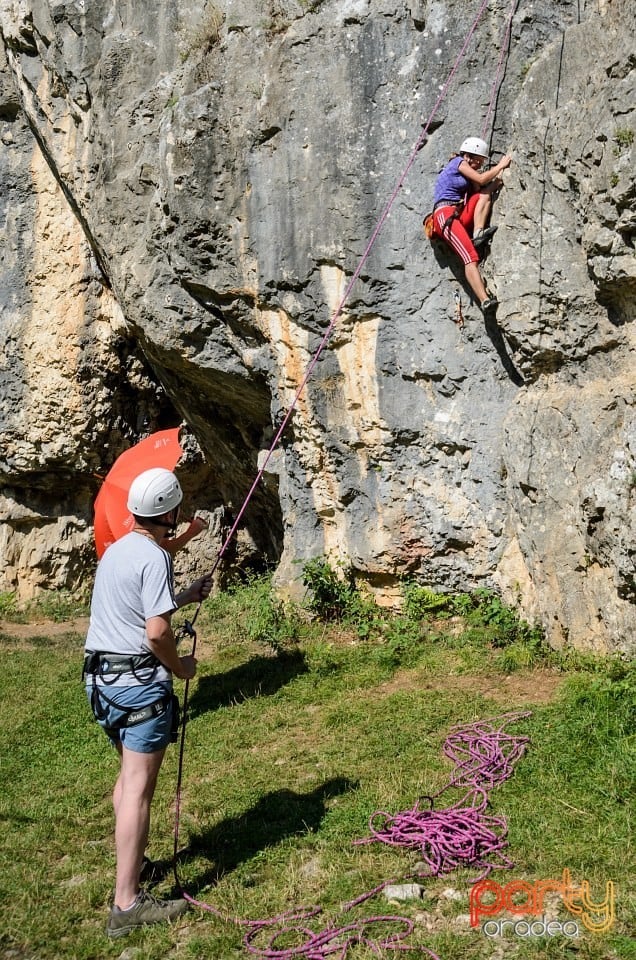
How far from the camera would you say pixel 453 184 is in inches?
285

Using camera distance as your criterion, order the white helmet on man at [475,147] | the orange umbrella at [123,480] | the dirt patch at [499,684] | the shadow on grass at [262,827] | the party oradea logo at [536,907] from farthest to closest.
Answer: the white helmet on man at [475,147], the orange umbrella at [123,480], the dirt patch at [499,684], the shadow on grass at [262,827], the party oradea logo at [536,907]

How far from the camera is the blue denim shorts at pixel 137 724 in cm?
386

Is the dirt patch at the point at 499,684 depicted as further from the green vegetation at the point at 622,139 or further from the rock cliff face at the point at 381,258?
the green vegetation at the point at 622,139

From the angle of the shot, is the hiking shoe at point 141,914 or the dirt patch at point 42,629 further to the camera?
the dirt patch at point 42,629

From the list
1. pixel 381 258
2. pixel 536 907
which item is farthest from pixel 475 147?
pixel 536 907

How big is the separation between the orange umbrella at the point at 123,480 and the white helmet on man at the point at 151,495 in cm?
251

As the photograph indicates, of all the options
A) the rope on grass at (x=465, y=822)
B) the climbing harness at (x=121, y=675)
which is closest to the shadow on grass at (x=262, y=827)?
the rope on grass at (x=465, y=822)

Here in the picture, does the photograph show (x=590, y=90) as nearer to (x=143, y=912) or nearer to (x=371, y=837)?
(x=371, y=837)

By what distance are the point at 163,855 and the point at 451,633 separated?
3.71 metres

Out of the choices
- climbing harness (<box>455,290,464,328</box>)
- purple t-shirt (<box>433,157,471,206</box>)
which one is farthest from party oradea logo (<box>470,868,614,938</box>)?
purple t-shirt (<box>433,157,471,206</box>)

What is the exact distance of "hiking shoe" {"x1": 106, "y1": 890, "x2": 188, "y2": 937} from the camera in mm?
3822

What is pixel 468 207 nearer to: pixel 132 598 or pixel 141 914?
pixel 132 598

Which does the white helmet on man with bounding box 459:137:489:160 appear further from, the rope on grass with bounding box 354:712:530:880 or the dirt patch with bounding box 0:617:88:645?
the dirt patch with bounding box 0:617:88:645

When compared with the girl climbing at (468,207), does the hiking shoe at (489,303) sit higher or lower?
lower
